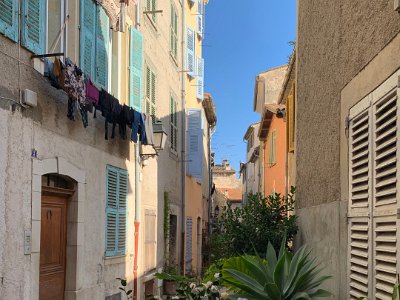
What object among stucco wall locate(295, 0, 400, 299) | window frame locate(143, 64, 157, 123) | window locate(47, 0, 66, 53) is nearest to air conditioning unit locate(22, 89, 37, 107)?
window locate(47, 0, 66, 53)

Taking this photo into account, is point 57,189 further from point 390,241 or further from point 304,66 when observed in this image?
point 390,241

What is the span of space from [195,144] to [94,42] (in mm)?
9784

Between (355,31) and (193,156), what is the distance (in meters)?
13.0

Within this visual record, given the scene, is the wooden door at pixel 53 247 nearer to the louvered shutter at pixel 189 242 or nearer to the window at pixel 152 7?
the window at pixel 152 7

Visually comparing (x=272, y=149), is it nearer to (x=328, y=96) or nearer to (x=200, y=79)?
(x=200, y=79)

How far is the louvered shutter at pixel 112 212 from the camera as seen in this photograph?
334 inches

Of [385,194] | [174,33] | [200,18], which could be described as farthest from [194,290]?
[200,18]

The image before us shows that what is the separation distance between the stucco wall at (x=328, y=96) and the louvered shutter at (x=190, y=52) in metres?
9.45

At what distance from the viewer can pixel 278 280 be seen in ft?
14.4

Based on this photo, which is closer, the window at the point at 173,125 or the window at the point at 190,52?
the window at the point at 173,125

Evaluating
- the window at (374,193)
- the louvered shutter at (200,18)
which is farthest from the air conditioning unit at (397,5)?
the louvered shutter at (200,18)

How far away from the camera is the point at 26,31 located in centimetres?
580

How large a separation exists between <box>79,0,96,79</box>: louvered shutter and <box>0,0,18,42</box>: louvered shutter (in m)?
1.71

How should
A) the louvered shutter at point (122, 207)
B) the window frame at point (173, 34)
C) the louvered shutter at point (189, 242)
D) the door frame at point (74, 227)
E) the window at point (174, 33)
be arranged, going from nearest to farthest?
the door frame at point (74, 227)
the louvered shutter at point (122, 207)
the window frame at point (173, 34)
the window at point (174, 33)
the louvered shutter at point (189, 242)
